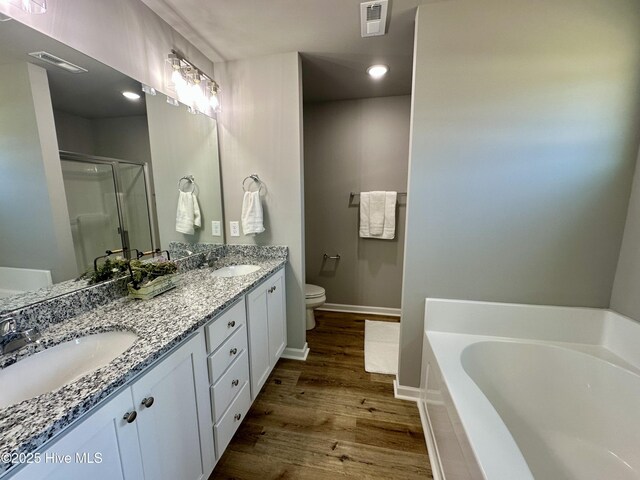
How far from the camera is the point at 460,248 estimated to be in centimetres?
159

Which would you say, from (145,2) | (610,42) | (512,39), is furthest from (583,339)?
(145,2)

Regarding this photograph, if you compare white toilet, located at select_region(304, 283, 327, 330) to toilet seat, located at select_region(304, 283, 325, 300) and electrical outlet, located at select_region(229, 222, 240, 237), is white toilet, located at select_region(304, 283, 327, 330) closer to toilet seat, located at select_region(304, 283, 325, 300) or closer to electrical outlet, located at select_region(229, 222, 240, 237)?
toilet seat, located at select_region(304, 283, 325, 300)

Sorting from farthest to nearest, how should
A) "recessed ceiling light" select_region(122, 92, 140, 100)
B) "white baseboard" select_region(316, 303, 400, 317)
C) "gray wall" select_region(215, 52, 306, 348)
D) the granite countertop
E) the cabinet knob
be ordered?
"white baseboard" select_region(316, 303, 400, 317) < "gray wall" select_region(215, 52, 306, 348) < "recessed ceiling light" select_region(122, 92, 140, 100) < the cabinet knob < the granite countertop

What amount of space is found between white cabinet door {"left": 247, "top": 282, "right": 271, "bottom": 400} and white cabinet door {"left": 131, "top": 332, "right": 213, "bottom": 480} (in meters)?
0.42

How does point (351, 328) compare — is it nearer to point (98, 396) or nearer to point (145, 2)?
point (98, 396)

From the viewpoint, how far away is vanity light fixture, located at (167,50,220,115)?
5.39 ft

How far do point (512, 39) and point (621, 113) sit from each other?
688mm

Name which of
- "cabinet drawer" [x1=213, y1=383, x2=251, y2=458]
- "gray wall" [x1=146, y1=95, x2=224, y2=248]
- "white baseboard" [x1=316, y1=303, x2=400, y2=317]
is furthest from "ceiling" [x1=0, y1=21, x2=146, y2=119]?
"white baseboard" [x1=316, y1=303, x2=400, y2=317]

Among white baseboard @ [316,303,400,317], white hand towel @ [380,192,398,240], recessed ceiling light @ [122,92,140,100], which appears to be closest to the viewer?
recessed ceiling light @ [122,92,140,100]

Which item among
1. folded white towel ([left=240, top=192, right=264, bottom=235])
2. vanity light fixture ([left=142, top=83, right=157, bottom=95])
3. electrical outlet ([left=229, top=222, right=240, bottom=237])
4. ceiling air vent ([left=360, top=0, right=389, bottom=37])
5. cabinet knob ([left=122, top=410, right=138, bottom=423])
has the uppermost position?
ceiling air vent ([left=360, top=0, right=389, bottom=37])

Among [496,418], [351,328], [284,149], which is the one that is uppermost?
[284,149]

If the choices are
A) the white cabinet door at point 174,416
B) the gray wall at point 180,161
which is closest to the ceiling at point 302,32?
the gray wall at point 180,161

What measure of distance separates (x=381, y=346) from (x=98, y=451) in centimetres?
214

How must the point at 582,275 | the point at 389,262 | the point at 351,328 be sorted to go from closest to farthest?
the point at 582,275, the point at 351,328, the point at 389,262
